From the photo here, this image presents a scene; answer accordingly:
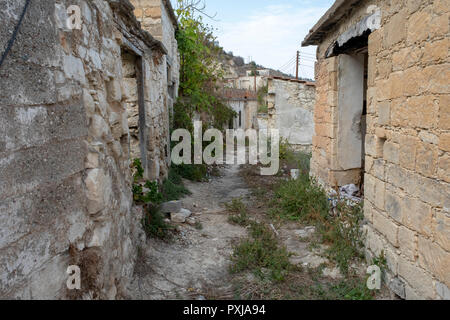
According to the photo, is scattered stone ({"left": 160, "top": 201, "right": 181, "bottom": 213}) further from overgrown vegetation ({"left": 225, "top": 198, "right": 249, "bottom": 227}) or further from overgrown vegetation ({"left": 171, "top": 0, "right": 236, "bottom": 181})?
overgrown vegetation ({"left": 171, "top": 0, "right": 236, "bottom": 181})

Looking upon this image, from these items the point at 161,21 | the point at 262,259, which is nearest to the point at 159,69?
the point at 161,21

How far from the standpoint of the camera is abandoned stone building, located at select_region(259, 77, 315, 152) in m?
10.5

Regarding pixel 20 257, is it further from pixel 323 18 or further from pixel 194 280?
pixel 323 18

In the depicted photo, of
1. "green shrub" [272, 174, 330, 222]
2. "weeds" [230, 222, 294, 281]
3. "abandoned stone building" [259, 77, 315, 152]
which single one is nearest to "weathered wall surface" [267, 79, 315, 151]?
"abandoned stone building" [259, 77, 315, 152]

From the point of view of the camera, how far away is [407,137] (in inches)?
100

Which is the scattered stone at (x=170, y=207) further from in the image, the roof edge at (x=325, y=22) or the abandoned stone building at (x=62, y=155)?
the roof edge at (x=325, y=22)

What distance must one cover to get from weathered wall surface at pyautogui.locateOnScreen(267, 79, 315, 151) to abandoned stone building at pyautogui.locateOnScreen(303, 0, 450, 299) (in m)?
6.50

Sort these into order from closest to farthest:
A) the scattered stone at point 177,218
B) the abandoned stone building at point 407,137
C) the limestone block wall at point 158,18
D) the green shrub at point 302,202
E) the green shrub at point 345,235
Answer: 1. the abandoned stone building at point 407,137
2. the green shrub at point 345,235
3. the scattered stone at point 177,218
4. the green shrub at point 302,202
5. the limestone block wall at point 158,18

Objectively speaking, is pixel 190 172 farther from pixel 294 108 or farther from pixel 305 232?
pixel 294 108

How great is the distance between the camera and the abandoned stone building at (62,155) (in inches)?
55.4

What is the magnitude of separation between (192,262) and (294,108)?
8142mm

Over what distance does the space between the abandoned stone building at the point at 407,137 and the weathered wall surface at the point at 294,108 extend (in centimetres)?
650

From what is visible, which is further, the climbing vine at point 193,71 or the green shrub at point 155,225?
the climbing vine at point 193,71

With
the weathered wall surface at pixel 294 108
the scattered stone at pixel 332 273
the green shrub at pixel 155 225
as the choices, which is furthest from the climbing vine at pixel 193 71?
the scattered stone at pixel 332 273
